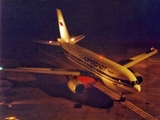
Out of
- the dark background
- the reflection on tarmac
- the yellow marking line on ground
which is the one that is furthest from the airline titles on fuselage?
the dark background

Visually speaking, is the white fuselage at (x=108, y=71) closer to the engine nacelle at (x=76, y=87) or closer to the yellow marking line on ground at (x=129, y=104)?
the yellow marking line on ground at (x=129, y=104)

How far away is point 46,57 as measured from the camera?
1781 inches

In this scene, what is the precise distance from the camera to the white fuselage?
29.1 m

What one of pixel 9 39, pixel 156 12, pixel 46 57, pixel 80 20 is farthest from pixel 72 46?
pixel 156 12

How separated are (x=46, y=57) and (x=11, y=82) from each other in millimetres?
10398

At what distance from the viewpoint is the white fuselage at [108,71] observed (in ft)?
95.5

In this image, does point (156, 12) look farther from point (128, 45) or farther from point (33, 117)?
point (33, 117)

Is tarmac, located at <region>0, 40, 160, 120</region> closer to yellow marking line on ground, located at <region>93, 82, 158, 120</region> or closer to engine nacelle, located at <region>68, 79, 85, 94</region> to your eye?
yellow marking line on ground, located at <region>93, 82, 158, 120</region>

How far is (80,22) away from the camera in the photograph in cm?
6638

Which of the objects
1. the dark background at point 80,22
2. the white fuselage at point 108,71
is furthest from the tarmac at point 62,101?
the dark background at point 80,22

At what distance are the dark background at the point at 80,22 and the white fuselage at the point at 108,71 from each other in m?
13.4

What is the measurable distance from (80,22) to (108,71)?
122ft

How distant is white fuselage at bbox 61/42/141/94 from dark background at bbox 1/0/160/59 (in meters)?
13.4

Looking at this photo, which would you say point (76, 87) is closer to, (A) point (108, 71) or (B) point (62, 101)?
(B) point (62, 101)
